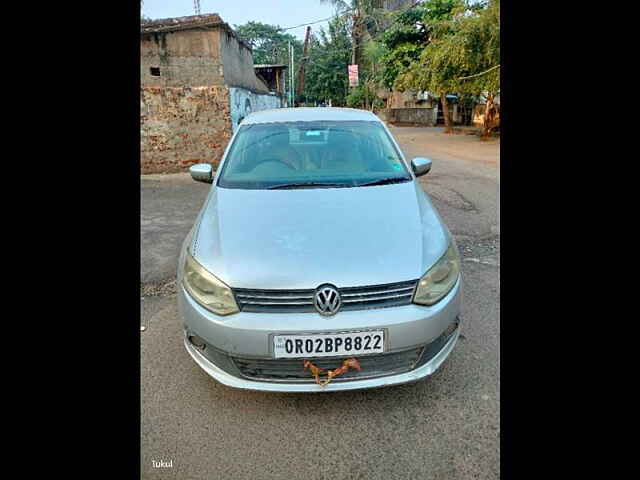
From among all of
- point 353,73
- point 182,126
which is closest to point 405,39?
point 353,73

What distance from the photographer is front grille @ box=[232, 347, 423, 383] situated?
1.92 m

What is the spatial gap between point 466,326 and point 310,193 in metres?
1.42

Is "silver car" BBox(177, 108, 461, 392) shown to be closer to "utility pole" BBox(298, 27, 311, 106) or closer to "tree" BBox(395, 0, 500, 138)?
"tree" BBox(395, 0, 500, 138)

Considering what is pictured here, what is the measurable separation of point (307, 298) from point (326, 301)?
9cm

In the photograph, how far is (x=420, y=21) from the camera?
19969 mm

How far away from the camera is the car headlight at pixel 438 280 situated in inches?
79.0

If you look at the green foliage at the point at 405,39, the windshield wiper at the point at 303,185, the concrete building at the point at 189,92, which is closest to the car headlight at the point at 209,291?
the windshield wiper at the point at 303,185

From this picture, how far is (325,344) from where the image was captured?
187 centimetres

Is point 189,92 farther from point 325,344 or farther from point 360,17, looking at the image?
point 360,17

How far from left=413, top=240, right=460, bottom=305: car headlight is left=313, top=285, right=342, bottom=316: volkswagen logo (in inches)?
15.3

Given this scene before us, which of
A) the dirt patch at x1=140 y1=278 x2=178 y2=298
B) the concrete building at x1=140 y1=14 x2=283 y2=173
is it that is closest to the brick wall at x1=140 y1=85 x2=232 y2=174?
the concrete building at x1=140 y1=14 x2=283 y2=173

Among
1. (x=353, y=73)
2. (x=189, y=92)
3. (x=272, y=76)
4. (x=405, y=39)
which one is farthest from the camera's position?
(x=272, y=76)
